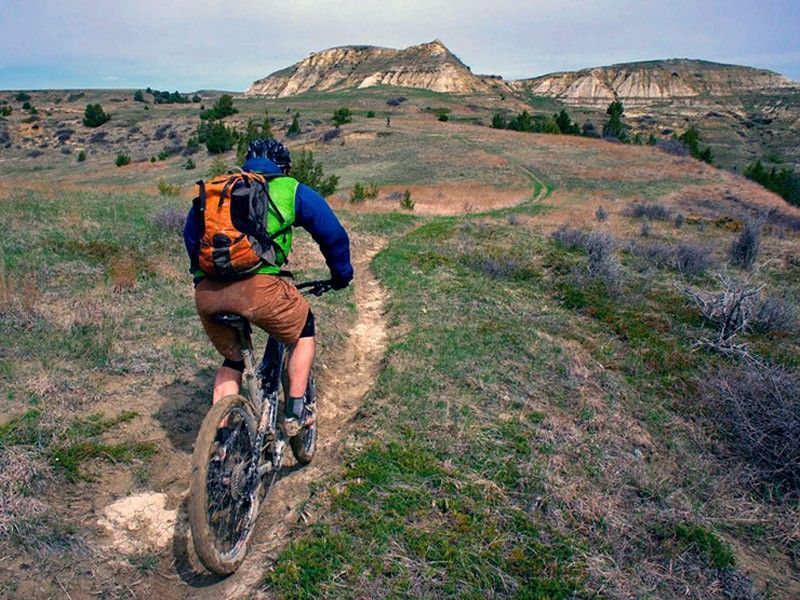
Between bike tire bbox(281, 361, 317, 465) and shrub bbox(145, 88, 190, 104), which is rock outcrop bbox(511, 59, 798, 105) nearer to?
shrub bbox(145, 88, 190, 104)

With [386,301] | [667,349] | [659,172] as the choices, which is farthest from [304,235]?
[659,172]

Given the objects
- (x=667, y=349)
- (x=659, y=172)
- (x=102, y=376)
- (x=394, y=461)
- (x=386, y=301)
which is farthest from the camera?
(x=659, y=172)

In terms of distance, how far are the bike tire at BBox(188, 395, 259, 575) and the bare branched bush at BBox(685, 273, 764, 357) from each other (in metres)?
5.90

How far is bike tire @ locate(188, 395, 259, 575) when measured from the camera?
2605mm

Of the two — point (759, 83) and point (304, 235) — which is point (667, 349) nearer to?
point (304, 235)

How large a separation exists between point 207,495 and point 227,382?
2.77 feet

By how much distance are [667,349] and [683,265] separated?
6302 mm

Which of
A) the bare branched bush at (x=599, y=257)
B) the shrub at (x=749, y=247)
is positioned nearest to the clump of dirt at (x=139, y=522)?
the bare branched bush at (x=599, y=257)

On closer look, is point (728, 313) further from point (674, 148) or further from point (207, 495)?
point (674, 148)

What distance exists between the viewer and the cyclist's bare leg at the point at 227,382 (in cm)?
335

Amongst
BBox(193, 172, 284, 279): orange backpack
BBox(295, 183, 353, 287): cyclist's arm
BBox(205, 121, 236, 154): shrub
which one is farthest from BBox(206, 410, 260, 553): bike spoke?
BBox(205, 121, 236, 154): shrub

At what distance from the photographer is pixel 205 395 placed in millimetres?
4816

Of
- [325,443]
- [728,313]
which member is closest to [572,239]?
[728,313]

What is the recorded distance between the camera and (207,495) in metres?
2.68
